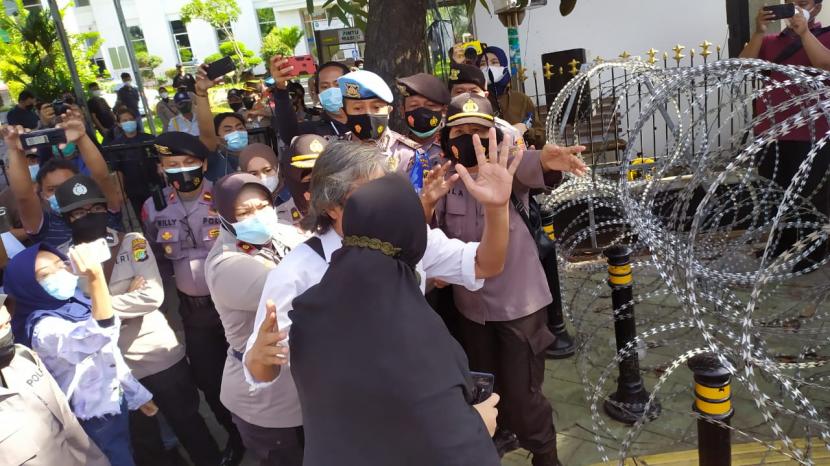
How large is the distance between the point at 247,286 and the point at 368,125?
1264 mm

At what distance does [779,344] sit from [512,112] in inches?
106

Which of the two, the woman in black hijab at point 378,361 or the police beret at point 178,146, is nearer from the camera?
the woman in black hijab at point 378,361

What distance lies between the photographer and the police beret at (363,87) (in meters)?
3.20

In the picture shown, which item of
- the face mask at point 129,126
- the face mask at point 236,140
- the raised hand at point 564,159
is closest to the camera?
the raised hand at point 564,159

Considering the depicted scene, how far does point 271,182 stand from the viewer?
3.66m

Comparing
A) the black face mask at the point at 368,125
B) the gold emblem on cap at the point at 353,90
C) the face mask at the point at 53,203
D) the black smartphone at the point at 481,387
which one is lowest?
the black smartphone at the point at 481,387

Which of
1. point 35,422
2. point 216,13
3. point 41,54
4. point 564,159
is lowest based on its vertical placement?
point 35,422

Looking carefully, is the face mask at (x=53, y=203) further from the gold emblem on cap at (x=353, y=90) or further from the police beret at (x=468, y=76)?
the police beret at (x=468, y=76)

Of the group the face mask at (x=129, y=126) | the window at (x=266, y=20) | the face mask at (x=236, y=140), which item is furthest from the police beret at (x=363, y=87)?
the window at (x=266, y=20)

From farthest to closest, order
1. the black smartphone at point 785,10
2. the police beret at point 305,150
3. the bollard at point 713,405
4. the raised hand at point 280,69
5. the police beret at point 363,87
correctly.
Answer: the black smartphone at point 785,10 → the raised hand at point 280,69 → the police beret at point 363,87 → the police beret at point 305,150 → the bollard at point 713,405

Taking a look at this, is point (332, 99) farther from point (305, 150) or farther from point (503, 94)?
point (503, 94)

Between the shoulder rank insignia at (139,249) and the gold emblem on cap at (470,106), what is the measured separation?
1832 millimetres

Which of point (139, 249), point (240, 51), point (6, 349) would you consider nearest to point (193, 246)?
point (139, 249)

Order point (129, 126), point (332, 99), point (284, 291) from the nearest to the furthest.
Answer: point (284, 291), point (332, 99), point (129, 126)
